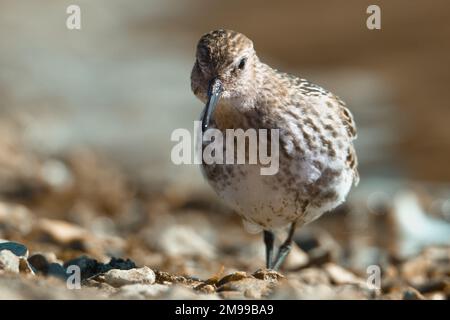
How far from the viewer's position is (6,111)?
1623 cm

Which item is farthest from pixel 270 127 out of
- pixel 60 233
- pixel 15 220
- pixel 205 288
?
pixel 15 220

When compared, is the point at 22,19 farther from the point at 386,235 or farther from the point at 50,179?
the point at 386,235

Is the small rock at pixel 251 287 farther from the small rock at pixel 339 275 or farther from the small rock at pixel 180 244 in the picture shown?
the small rock at pixel 180 244

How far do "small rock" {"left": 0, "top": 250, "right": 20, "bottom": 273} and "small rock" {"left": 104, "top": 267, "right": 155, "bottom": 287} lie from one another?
1.93 feet

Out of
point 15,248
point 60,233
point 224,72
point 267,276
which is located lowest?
point 267,276

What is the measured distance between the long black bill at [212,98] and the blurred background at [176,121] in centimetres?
222

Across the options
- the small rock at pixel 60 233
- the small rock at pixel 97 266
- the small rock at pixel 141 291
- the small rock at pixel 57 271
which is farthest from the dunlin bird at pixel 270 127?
the small rock at pixel 60 233

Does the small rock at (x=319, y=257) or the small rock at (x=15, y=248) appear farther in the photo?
the small rock at (x=319, y=257)

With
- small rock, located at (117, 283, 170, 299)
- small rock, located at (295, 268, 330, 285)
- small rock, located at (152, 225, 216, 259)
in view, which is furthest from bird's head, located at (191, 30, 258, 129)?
small rock, located at (152, 225, 216, 259)

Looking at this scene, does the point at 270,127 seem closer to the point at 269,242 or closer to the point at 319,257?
the point at 269,242

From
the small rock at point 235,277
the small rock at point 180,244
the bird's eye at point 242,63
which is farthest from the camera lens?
the small rock at point 180,244

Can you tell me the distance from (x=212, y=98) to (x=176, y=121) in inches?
381

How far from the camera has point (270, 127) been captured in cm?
730

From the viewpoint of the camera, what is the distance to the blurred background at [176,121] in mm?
11240
